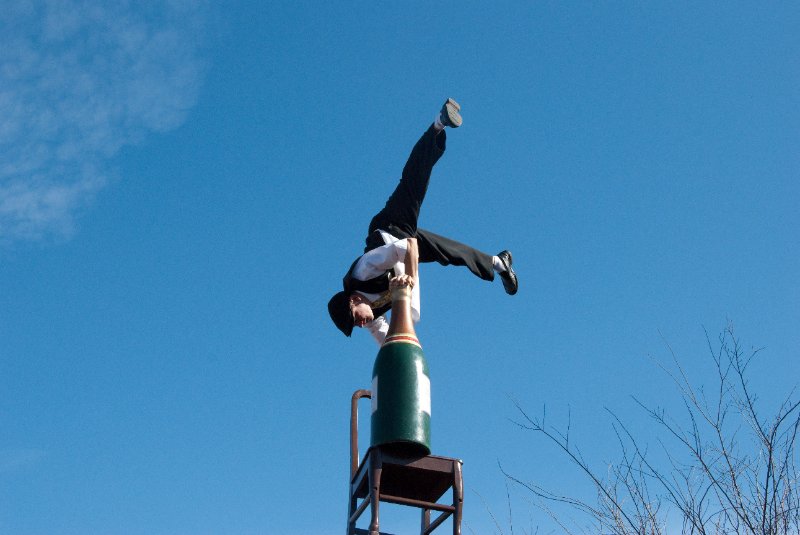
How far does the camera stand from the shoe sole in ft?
22.1

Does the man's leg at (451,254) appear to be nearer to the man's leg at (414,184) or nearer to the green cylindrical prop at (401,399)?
the man's leg at (414,184)

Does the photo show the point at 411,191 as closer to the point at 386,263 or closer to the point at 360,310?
the point at 386,263

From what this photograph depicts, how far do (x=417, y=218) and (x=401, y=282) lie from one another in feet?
3.74

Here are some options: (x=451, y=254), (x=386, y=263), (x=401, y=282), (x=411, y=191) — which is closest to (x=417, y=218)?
(x=411, y=191)

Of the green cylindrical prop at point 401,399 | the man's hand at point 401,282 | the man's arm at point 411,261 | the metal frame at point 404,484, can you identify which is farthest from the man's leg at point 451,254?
the metal frame at point 404,484

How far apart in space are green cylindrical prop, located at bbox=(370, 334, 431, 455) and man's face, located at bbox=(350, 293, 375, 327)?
0.97m

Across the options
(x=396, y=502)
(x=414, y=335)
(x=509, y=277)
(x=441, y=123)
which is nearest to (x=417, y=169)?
(x=441, y=123)

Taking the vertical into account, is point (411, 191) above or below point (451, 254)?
above

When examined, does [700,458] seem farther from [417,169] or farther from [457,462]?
[417,169]

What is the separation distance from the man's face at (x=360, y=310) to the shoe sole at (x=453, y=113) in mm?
1620

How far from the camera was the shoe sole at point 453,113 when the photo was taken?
6.73m

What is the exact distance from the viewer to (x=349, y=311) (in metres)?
6.23

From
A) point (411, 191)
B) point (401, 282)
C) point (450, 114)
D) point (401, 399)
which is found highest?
point (450, 114)

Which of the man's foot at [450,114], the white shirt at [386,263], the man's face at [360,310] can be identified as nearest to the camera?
the white shirt at [386,263]
